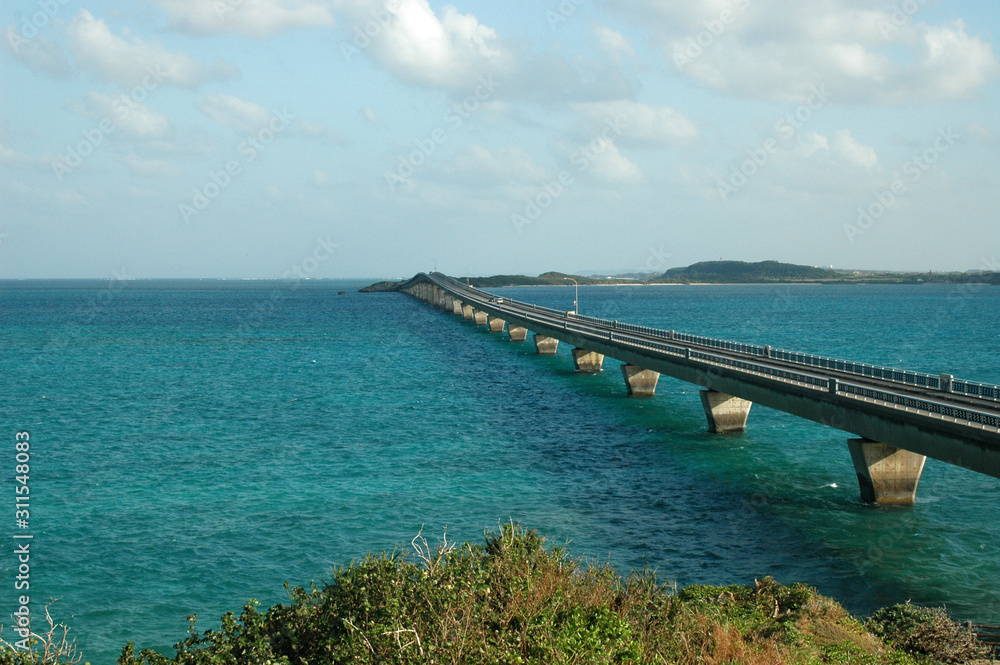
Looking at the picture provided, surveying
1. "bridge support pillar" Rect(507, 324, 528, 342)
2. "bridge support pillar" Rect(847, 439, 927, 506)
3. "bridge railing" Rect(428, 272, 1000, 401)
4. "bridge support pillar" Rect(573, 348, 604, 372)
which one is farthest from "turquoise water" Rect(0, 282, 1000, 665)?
"bridge support pillar" Rect(507, 324, 528, 342)

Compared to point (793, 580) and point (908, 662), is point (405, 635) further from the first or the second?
point (793, 580)

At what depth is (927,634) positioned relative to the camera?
70.8ft

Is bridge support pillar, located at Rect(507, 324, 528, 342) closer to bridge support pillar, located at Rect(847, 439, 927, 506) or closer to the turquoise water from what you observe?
the turquoise water

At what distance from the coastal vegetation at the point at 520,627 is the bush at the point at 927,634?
38mm

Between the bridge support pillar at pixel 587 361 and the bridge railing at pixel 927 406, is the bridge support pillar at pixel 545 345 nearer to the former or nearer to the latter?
the bridge support pillar at pixel 587 361

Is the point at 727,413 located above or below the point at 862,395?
below

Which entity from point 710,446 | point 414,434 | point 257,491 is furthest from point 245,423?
point 710,446

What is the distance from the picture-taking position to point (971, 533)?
34188 mm

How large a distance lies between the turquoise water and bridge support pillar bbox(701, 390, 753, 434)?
1.32m

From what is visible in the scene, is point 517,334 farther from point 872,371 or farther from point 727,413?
point 872,371

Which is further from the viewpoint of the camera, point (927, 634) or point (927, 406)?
point (927, 406)

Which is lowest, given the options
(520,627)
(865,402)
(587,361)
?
(587,361)

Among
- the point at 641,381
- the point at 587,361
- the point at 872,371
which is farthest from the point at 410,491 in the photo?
the point at 587,361

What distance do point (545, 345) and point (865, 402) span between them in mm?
76763
